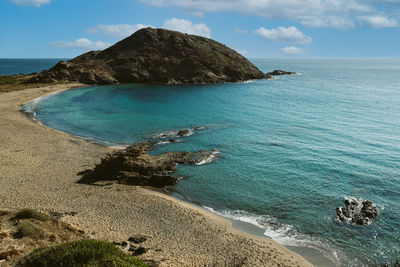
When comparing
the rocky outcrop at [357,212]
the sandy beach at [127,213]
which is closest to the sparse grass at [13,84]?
the sandy beach at [127,213]

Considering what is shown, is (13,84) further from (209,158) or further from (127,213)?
(127,213)

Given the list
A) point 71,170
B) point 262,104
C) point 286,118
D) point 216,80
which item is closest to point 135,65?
point 216,80

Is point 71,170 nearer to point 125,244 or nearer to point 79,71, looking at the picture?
point 125,244

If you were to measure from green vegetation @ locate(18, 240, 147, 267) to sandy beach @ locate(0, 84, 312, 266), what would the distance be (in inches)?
131

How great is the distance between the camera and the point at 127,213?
78.0 ft

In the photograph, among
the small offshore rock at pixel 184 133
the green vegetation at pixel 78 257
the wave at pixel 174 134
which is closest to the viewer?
the green vegetation at pixel 78 257

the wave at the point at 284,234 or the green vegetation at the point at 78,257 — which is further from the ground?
the green vegetation at the point at 78,257

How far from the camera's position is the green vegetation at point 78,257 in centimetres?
1381

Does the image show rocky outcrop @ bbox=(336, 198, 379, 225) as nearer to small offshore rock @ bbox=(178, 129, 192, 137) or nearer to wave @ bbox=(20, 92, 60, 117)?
small offshore rock @ bbox=(178, 129, 192, 137)

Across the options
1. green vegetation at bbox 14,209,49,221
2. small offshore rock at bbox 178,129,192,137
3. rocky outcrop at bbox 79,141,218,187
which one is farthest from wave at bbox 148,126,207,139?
green vegetation at bbox 14,209,49,221

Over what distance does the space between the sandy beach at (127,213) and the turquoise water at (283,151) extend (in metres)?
2.70

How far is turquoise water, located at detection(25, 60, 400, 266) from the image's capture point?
2302 cm

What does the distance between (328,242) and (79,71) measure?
11017 cm

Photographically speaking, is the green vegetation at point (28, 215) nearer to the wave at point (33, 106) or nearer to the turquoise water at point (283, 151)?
the turquoise water at point (283, 151)
